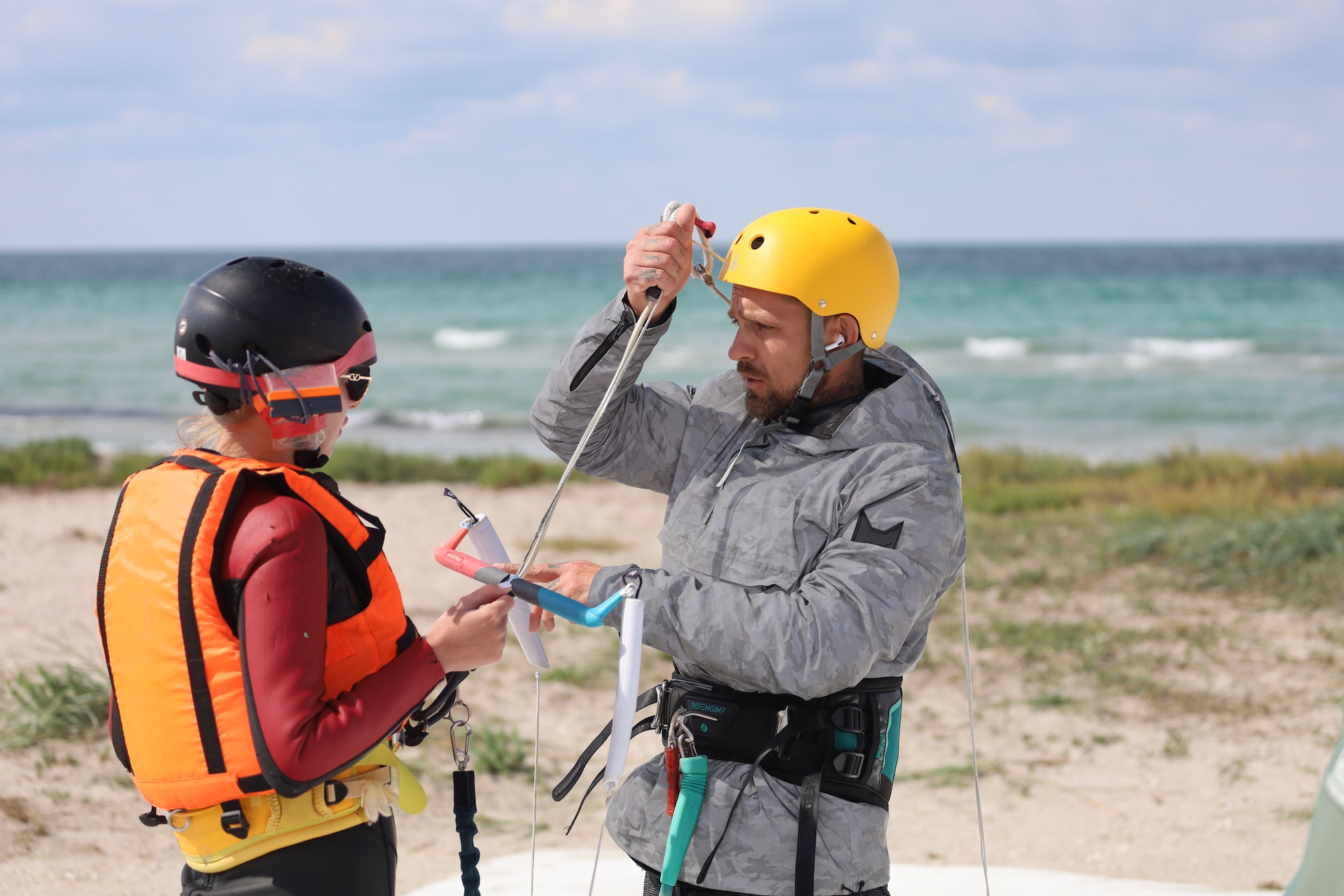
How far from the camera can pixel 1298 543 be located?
944 centimetres

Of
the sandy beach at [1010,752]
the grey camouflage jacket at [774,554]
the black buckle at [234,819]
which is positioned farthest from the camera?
the sandy beach at [1010,752]

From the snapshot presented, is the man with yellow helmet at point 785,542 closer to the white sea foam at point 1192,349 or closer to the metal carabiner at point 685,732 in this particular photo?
the metal carabiner at point 685,732

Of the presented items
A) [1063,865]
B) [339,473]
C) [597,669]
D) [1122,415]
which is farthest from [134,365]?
[1063,865]

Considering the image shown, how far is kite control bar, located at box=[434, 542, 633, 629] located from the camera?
7.75 feet

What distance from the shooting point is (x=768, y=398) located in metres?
2.92

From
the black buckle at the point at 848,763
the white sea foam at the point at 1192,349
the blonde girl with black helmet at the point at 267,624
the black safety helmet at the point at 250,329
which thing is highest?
the black safety helmet at the point at 250,329

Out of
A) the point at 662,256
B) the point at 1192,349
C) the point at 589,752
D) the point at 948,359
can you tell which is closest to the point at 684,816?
the point at 589,752

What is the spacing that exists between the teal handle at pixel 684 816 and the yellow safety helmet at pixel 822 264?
1091mm

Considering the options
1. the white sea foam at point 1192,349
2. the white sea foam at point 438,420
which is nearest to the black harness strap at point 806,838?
the white sea foam at point 438,420

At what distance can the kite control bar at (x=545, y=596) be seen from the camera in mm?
2363

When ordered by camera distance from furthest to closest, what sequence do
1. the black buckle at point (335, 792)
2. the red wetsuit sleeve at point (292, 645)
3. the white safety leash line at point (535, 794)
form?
1. the white safety leash line at point (535, 794)
2. the black buckle at point (335, 792)
3. the red wetsuit sleeve at point (292, 645)

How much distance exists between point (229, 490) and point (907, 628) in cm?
137

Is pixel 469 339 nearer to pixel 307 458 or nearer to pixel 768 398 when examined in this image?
pixel 768 398

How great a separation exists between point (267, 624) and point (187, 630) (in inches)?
6.6
